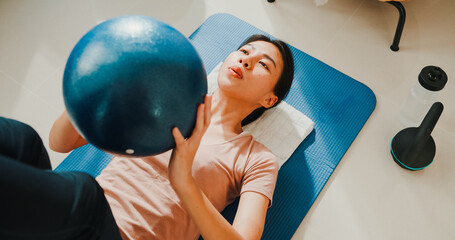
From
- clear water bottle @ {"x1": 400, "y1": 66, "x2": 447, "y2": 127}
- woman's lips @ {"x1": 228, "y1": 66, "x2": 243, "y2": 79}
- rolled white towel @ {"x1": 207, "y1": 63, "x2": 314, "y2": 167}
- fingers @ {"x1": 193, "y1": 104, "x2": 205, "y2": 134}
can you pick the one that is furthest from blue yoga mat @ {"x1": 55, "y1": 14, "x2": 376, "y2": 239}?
fingers @ {"x1": 193, "y1": 104, "x2": 205, "y2": 134}

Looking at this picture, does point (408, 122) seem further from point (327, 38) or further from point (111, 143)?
point (111, 143)

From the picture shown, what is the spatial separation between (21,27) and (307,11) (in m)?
1.94

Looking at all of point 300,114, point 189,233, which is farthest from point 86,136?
point 300,114

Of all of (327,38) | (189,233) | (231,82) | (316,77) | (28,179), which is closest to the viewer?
(28,179)

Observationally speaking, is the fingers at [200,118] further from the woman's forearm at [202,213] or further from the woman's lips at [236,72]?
the woman's lips at [236,72]

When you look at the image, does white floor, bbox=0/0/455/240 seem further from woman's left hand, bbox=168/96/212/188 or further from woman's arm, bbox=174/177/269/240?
woman's left hand, bbox=168/96/212/188

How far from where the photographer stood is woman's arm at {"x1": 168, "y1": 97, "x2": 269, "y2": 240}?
3.23 feet

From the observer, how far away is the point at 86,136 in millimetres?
902

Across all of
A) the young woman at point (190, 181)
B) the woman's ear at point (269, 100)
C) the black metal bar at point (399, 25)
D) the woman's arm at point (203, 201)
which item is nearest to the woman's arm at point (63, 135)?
the young woman at point (190, 181)

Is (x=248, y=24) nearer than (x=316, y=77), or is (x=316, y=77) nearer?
(x=316, y=77)

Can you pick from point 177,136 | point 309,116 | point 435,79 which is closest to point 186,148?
point 177,136

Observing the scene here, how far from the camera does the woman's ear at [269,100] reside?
153cm

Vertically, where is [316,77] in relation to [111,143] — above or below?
below

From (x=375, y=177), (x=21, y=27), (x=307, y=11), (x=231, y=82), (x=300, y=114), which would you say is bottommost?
(x=375, y=177)
